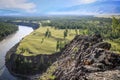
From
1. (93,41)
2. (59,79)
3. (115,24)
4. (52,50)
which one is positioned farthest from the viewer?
(52,50)

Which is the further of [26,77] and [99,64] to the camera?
[26,77]

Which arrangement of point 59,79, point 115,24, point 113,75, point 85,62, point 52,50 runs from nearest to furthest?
point 113,75 < point 85,62 < point 59,79 < point 115,24 < point 52,50

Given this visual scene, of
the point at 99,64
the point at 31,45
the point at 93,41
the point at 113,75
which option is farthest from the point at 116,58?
the point at 31,45

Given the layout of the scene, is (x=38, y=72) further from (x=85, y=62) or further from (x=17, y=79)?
(x=85, y=62)

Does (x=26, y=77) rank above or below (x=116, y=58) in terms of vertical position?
below

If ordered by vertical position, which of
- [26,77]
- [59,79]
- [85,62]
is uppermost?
[85,62]

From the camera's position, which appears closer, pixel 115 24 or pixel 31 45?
pixel 115 24

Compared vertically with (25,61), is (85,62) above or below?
above

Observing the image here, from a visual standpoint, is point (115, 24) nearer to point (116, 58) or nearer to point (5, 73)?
point (5, 73)

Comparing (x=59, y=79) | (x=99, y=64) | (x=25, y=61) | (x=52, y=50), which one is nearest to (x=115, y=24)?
(x=52, y=50)
